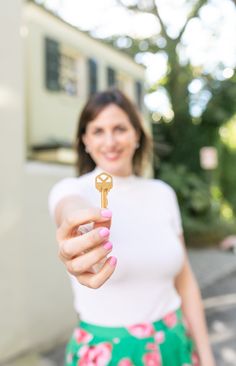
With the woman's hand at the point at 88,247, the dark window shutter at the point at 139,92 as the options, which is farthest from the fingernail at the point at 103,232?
the dark window shutter at the point at 139,92

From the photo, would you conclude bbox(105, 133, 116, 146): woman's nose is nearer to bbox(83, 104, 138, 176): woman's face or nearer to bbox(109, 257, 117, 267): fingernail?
bbox(83, 104, 138, 176): woman's face

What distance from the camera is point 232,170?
18562 millimetres

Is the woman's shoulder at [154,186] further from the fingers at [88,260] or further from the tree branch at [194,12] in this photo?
the tree branch at [194,12]

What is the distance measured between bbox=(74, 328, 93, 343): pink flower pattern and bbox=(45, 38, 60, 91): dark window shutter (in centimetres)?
599

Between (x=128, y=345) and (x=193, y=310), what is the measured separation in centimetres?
29

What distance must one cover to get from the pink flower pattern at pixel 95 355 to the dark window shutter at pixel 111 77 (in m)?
7.88

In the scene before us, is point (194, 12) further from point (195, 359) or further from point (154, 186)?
point (195, 359)

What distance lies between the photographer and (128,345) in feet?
4.22

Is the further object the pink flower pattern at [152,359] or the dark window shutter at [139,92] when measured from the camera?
the dark window shutter at [139,92]

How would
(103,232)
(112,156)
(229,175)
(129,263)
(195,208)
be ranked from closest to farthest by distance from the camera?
(103,232)
(112,156)
(129,263)
(195,208)
(229,175)

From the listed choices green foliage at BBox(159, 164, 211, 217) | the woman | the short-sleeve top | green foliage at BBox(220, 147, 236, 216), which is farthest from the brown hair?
green foliage at BBox(220, 147, 236, 216)

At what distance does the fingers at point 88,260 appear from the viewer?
506 millimetres

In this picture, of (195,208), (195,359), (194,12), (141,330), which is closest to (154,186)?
(141,330)

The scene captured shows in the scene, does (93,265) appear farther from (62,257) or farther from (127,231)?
(127,231)
